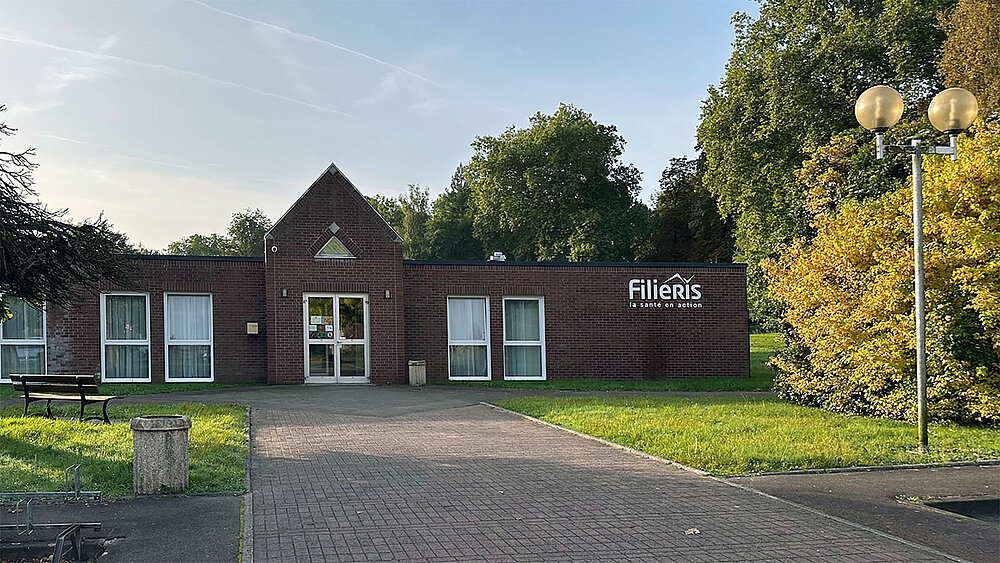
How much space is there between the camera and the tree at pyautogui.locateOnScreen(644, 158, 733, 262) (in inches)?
2026

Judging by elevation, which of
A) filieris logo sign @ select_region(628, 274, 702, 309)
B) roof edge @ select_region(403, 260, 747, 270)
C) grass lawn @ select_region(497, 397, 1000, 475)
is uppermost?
roof edge @ select_region(403, 260, 747, 270)

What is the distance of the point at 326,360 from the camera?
23203mm

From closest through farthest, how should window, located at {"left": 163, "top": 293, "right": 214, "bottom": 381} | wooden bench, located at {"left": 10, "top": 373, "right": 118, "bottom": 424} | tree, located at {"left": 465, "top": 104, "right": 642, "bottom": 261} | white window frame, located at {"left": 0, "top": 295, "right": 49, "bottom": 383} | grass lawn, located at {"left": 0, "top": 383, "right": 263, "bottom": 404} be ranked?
wooden bench, located at {"left": 10, "top": 373, "right": 118, "bottom": 424}, grass lawn, located at {"left": 0, "top": 383, "right": 263, "bottom": 404}, white window frame, located at {"left": 0, "top": 295, "right": 49, "bottom": 383}, window, located at {"left": 163, "top": 293, "right": 214, "bottom": 381}, tree, located at {"left": 465, "top": 104, "right": 642, "bottom": 261}

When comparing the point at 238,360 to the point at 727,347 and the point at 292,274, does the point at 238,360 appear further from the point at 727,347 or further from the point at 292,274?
the point at 727,347

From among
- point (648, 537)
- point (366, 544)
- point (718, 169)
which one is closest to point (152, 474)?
→ point (366, 544)

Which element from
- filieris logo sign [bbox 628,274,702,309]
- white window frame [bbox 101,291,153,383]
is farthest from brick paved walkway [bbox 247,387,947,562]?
filieris logo sign [bbox 628,274,702,309]

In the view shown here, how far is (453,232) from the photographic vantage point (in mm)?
72562

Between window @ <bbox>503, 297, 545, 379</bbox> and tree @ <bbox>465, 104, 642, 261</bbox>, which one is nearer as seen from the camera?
window @ <bbox>503, 297, 545, 379</bbox>

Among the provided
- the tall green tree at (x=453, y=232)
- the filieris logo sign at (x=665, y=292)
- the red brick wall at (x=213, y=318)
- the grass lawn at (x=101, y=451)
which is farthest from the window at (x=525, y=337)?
the tall green tree at (x=453, y=232)

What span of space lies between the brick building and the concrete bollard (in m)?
13.6

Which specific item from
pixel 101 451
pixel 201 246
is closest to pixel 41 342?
pixel 101 451

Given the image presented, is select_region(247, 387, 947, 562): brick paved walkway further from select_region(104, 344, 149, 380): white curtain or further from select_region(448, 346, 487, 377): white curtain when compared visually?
select_region(448, 346, 487, 377): white curtain

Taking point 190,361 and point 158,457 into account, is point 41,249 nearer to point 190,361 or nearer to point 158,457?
point 158,457

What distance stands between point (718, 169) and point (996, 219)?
25765 mm
